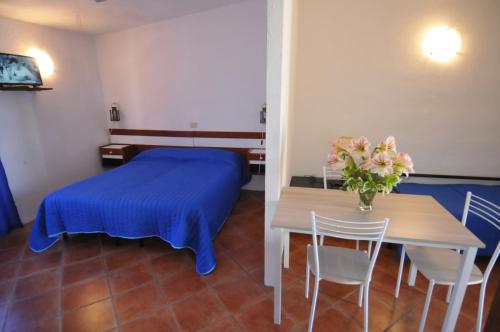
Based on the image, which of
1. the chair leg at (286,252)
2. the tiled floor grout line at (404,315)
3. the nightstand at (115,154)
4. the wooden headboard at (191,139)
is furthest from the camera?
the nightstand at (115,154)

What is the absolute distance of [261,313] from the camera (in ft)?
5.82

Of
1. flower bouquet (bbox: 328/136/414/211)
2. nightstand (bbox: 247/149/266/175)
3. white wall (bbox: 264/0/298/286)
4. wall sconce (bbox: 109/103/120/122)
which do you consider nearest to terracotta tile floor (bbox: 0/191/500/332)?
white wall (bbox: 264/0/298/286)

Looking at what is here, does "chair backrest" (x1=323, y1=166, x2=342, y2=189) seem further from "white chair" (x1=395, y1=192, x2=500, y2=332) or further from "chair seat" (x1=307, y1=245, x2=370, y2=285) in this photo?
"white chair" (x1=395, y1=192, x2=500, y2=332)

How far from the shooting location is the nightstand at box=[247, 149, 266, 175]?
357cm

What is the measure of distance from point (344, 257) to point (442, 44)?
2451 mm

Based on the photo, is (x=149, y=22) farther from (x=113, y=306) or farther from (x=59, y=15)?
(x=113, y=306)

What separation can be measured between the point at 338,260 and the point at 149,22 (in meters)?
3.79

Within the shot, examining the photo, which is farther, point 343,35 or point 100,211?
point 343,35

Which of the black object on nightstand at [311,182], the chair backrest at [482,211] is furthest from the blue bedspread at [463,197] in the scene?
the black object on nightstand at [311,182]

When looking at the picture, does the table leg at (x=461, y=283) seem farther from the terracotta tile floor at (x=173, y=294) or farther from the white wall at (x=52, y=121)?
the white wall at (x=52, y=121)

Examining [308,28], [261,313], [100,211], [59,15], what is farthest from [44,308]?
[308,28]

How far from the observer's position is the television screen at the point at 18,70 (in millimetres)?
2701

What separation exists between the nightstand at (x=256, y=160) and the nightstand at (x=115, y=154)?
1903 mm

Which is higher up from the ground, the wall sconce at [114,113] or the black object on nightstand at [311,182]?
the wall sconce at [114,113]
